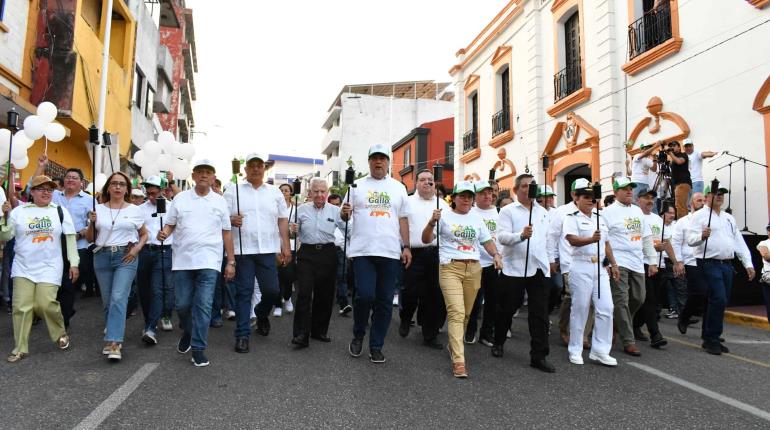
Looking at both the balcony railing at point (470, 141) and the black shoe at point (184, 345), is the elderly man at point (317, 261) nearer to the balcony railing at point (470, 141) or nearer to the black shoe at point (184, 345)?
the black shoe at point (184, 345)

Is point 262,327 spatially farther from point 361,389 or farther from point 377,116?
point 377,116

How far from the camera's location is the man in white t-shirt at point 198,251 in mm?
4871

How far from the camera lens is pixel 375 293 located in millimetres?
5223

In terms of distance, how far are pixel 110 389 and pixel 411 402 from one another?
231 cm

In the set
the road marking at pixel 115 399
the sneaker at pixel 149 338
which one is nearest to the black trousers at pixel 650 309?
the road marking at pixel 115 399

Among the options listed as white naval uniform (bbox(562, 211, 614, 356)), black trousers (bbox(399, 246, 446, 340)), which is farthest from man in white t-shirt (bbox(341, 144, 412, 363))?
white naval uniform (bbox(562, 211, 614, 356))

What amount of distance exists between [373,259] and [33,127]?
6.67 meters

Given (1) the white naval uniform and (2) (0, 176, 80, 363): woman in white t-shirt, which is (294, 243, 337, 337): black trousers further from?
(1) the white naval uniform

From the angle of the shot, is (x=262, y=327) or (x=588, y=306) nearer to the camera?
(x=588, y=306)

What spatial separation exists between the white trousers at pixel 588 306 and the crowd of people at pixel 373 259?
14 millimetres

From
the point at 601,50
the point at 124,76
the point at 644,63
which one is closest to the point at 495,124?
the point at 601,50

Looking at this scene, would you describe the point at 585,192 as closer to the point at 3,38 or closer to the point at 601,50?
the point at 601,50

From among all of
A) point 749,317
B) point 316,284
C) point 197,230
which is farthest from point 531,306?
point 749,317

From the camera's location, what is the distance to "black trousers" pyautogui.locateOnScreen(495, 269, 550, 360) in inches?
199
